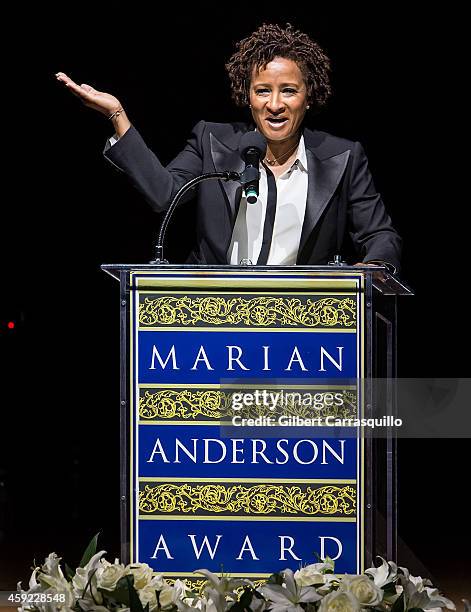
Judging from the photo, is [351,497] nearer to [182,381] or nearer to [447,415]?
[182,381]

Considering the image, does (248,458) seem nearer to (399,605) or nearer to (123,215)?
(399,605)

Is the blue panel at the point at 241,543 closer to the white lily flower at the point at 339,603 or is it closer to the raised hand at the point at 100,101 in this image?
the white lily flower at the point at 339,603

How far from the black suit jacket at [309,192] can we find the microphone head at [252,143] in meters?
0.15

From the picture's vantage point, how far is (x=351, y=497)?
2.68 m

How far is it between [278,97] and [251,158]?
0.34 m

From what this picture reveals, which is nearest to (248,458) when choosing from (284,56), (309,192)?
(309,192)

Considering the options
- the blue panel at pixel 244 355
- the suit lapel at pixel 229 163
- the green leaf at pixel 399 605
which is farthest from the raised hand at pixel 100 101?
the green leaf at pixel 399 605

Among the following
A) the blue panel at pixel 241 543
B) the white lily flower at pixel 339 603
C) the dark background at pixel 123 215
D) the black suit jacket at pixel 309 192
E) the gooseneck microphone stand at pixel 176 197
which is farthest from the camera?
the dark background at pixel 123 215

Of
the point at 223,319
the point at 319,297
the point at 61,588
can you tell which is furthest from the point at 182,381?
the point at 61,588

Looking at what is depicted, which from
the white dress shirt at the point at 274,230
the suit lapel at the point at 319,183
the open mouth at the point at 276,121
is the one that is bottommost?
the white dress shirt at the point at 274,230

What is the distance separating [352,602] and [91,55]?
8.59ft

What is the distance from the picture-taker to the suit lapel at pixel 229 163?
324 centimetres

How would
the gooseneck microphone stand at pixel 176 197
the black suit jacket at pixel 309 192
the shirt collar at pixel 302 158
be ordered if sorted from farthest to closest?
the shirt collar at pixel 302 158, the black suit jacket at pixel 309 192, the gooseneck microphone stand at pixel 176 197

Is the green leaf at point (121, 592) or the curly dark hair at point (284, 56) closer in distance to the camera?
the green leaf at point (121, 592)
